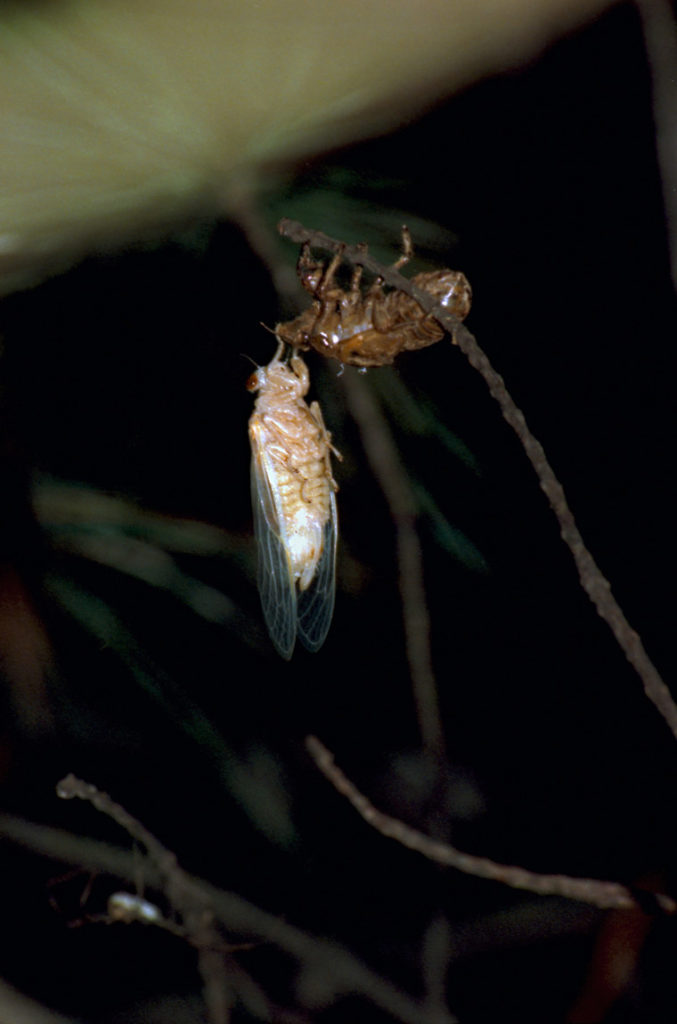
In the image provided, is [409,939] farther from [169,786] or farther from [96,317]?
[96,317]

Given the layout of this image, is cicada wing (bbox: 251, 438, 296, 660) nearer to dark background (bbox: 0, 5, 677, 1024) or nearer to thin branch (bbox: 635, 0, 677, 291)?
dark background (bbox: 0, 5, 677, 1024)

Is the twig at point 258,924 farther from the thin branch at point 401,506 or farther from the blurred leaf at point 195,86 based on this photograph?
the blurred leaf at point 195,86

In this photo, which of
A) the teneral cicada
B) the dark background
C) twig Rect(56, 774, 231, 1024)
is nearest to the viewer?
twig Rect(56, 774, 231, 1024)

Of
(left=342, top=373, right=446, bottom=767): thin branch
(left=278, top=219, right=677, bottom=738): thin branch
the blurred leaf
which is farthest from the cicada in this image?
(left=278, top=219, right=677, bottom=738): thin branch

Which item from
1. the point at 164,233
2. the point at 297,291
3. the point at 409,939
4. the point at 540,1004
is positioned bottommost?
the point at 540,1004

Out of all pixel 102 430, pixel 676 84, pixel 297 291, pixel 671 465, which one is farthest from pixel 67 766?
pixel 676 84

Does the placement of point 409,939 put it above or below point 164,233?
below

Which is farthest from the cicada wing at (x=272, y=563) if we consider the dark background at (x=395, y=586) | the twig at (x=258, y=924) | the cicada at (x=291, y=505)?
the twig at (x=258, y=924)
